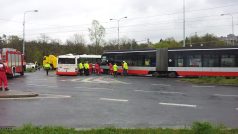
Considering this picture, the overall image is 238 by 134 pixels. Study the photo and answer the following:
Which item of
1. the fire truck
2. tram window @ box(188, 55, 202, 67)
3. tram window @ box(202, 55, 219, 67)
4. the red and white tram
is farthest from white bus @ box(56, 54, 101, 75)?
tram window @ box(202, 55, 219, 67)

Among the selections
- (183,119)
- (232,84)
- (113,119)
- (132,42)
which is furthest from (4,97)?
(132,42)

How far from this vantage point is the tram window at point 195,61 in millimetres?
37594

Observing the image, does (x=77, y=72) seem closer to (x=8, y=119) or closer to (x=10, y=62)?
(x=10, y=62)

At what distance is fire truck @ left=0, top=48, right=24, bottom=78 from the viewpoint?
34922 millimetres

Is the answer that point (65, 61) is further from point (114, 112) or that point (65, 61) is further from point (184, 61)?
point (114, 112)

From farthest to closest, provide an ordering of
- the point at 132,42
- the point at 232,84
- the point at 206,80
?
1. the point at 132,42
2. the point at 206,80
3. the point at 232,84

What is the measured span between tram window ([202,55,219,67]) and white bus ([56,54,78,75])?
540 inches

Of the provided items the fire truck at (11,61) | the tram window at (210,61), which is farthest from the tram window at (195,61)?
the fire truck at (11,61)

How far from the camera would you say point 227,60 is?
35.9 meters

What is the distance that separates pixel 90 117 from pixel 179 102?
552 cm

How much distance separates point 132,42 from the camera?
119 metres

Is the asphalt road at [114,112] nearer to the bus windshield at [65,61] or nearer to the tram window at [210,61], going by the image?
the tram window at [210,61]

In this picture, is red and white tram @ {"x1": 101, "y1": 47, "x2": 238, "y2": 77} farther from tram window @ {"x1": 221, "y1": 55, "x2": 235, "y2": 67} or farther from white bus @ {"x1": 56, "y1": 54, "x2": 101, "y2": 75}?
white bus @ {"x1": 56, "y1": 54, "x2": 101, "y2": 75}

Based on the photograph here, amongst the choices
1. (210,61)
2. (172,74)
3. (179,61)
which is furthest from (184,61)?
(210,61)
